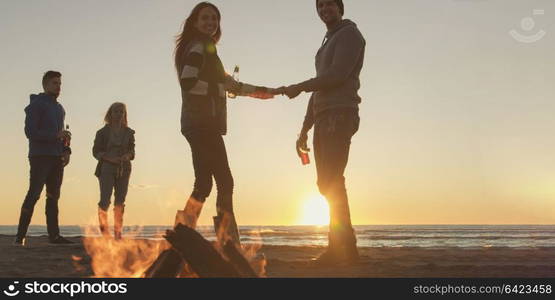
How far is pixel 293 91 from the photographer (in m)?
6.59

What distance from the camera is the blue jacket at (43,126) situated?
9289mm

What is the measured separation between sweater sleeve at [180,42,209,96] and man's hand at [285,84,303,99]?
1.15 meters

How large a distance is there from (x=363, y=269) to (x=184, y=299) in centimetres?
235

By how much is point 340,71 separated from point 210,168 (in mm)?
1848

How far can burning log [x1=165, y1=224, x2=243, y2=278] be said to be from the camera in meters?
4.06

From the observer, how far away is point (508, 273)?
554 centimetres

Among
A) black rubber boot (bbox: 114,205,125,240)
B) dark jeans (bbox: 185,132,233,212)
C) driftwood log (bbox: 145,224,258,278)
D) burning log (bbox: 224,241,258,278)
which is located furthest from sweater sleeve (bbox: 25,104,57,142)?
burning log (bbox: 224,241,258,278)

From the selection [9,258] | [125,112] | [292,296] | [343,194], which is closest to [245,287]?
[292,296]

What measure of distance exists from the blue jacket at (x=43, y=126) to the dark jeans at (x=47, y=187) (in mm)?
134

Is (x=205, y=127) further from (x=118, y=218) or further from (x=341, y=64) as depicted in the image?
(x=118, y=218)

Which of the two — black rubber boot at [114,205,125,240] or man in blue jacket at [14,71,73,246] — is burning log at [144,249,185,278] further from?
black rubber boot at [114,205,125,240]

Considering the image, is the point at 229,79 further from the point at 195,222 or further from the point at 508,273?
the point at 508,273

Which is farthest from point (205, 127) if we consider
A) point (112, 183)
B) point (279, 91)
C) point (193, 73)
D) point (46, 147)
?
point (112, 183)

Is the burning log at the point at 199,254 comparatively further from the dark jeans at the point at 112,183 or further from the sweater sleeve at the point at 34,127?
the dark jeans at the point at 112,183
